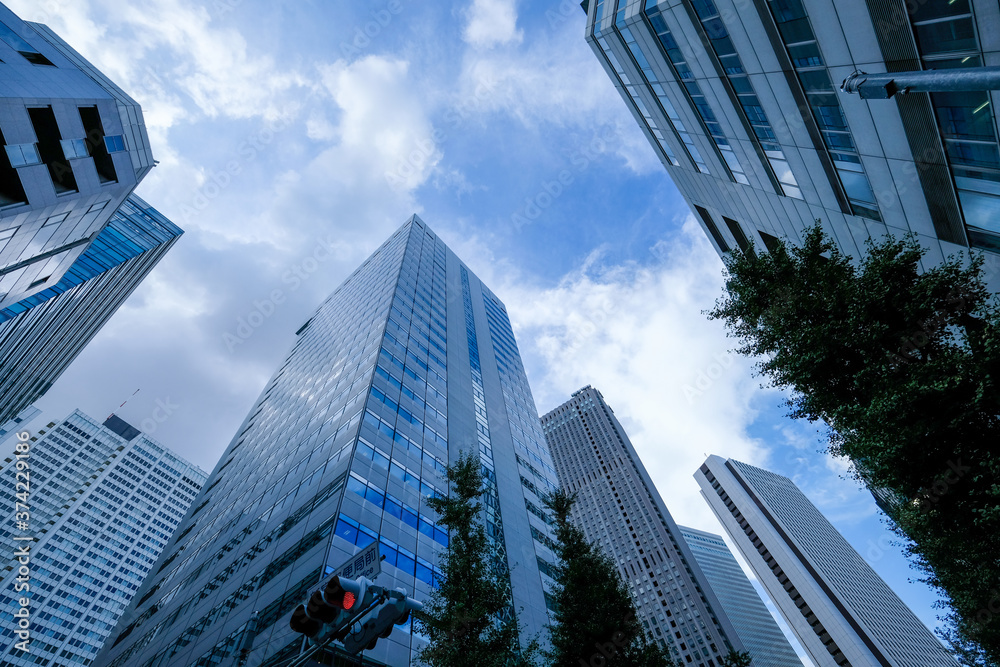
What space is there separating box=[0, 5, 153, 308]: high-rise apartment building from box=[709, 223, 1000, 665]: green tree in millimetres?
26297

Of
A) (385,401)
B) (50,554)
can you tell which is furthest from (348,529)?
(50,554)

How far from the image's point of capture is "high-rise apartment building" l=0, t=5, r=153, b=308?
1641 centimetres

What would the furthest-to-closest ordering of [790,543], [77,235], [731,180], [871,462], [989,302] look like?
1. [790,543]
2. [731,180]
3. [77,235]
4. [989,302]
5. [871,462]

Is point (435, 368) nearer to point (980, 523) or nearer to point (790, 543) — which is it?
point (980, 523)

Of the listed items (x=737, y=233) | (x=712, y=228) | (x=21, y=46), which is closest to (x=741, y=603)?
(x=712, y=228)

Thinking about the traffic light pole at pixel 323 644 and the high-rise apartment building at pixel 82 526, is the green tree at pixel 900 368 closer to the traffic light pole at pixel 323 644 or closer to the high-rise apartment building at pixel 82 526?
the traffic light pole at pixel 323 644

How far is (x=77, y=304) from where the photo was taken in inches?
2235

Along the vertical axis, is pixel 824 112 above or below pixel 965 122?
above

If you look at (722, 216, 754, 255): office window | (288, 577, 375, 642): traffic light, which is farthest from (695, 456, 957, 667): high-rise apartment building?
(288, 577, 375, 642): traffic light

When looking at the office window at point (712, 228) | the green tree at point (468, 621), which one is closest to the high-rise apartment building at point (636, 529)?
the office window at point (712, 228)

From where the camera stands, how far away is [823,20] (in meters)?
14.6

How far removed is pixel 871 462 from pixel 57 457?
6897 inches

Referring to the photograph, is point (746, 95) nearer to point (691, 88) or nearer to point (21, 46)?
point (691, 88)

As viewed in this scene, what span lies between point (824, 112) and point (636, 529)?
357ft
